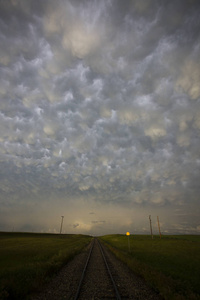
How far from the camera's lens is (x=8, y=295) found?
8.39 meters

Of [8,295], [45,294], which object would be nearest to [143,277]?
[45,294]

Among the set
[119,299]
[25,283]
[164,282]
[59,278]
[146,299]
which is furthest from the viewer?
→ [59,278]

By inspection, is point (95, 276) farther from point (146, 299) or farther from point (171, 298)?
point (171, 298)

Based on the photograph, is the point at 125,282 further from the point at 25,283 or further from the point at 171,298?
the point at 25,283

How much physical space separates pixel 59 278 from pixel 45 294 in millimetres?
3569

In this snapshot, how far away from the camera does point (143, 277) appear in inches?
499

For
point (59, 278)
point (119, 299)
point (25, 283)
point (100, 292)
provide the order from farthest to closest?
point (59, 278) → point (25, 283) → point (100, 292) → point (119, 299)

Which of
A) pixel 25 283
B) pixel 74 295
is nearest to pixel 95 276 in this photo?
pixel 74 295

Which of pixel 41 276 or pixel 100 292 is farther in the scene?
pixel 41 276

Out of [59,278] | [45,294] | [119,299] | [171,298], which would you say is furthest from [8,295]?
[171,298]

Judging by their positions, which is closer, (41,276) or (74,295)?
(74,295)

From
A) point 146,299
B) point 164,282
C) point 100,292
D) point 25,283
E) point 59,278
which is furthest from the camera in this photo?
point 59,278

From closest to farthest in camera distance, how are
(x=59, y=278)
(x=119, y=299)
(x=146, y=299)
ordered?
1. (x=119, y=299)
2. (x=146, y=299)
3. (x=59, y=278)

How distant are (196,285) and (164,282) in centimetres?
357
